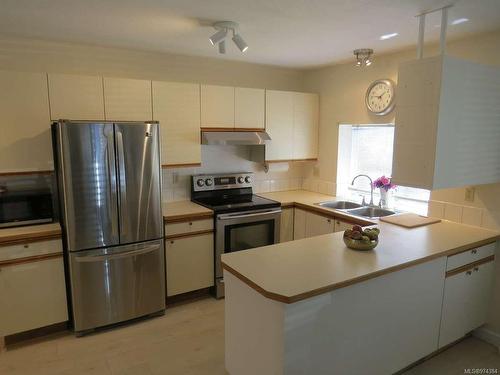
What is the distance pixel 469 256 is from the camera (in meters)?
2.55

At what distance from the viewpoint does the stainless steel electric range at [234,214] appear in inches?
135

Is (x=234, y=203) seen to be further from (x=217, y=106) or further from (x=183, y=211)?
(x=217, y=106)

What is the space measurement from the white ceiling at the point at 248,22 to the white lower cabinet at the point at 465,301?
1.79 metres

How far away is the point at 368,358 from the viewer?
82.1 inches

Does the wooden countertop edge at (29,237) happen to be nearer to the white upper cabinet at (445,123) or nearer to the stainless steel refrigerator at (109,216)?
the stainless steel refrigerator at (109,216)

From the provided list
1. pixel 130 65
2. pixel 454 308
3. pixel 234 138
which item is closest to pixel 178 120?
pixel 234 138

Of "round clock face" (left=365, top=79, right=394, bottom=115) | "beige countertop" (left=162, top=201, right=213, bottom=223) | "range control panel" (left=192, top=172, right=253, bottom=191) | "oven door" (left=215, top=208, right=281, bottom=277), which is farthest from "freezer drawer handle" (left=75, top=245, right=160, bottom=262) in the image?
"round clock face" (left=365, top=79, right=394, bottom=115)

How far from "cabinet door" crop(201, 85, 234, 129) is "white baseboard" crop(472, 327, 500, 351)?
286 cm

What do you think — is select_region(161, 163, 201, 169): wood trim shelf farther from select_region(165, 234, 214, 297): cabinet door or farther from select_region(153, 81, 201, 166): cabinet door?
select_region(165, 234, 214, 297): cabinet door

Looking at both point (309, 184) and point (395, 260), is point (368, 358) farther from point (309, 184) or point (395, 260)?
point (309, 184)

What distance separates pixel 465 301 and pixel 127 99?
3173mm

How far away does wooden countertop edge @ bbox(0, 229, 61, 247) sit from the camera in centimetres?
256

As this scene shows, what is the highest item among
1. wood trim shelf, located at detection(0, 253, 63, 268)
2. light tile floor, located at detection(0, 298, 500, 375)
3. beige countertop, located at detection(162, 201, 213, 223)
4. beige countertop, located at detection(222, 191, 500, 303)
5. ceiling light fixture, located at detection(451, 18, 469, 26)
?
ceiling light fixture, located at detection(451, 18, 469, 26)

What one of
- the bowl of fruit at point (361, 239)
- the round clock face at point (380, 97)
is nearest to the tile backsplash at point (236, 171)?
A: the round clock face at point (380, 97)
